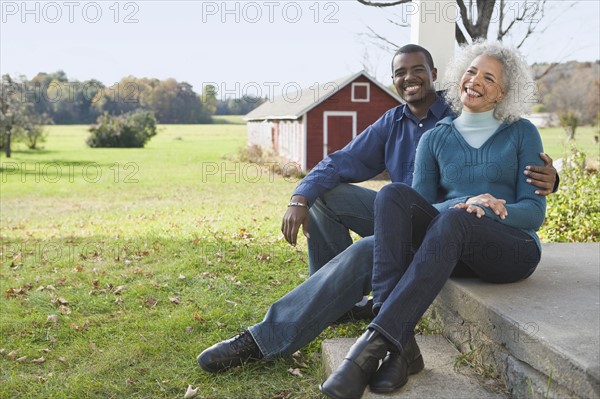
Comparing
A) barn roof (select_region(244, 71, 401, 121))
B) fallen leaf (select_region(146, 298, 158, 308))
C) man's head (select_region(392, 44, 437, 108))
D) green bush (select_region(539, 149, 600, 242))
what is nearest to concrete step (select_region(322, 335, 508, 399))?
man's head (select_region(392, 44, 437, 108))

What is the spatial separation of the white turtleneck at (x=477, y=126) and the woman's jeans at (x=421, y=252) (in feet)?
1.56

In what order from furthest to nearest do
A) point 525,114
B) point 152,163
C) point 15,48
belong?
point 15,48
point 152,163
point 525,114

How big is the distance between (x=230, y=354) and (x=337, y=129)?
18.7m

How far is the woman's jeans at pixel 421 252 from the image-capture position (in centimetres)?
219

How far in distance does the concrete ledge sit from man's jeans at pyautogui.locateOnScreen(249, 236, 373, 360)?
1.45ft

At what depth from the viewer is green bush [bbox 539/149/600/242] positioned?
554cm

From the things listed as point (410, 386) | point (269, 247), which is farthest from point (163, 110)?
point (410, 386)

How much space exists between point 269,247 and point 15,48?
4185 cm

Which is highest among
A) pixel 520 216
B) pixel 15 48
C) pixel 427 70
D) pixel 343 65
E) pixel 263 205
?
pixel 15 48

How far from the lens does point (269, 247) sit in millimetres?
5609

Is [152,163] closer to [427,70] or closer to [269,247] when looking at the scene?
[269,247]

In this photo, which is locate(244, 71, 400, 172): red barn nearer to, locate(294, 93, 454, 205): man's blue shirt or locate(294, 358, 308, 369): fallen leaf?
locate(294, 93, 454, 205): man's blue shirt

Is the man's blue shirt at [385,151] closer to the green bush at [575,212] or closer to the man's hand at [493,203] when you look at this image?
the man's hand at [493,203]

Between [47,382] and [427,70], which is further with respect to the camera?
[427,70]
